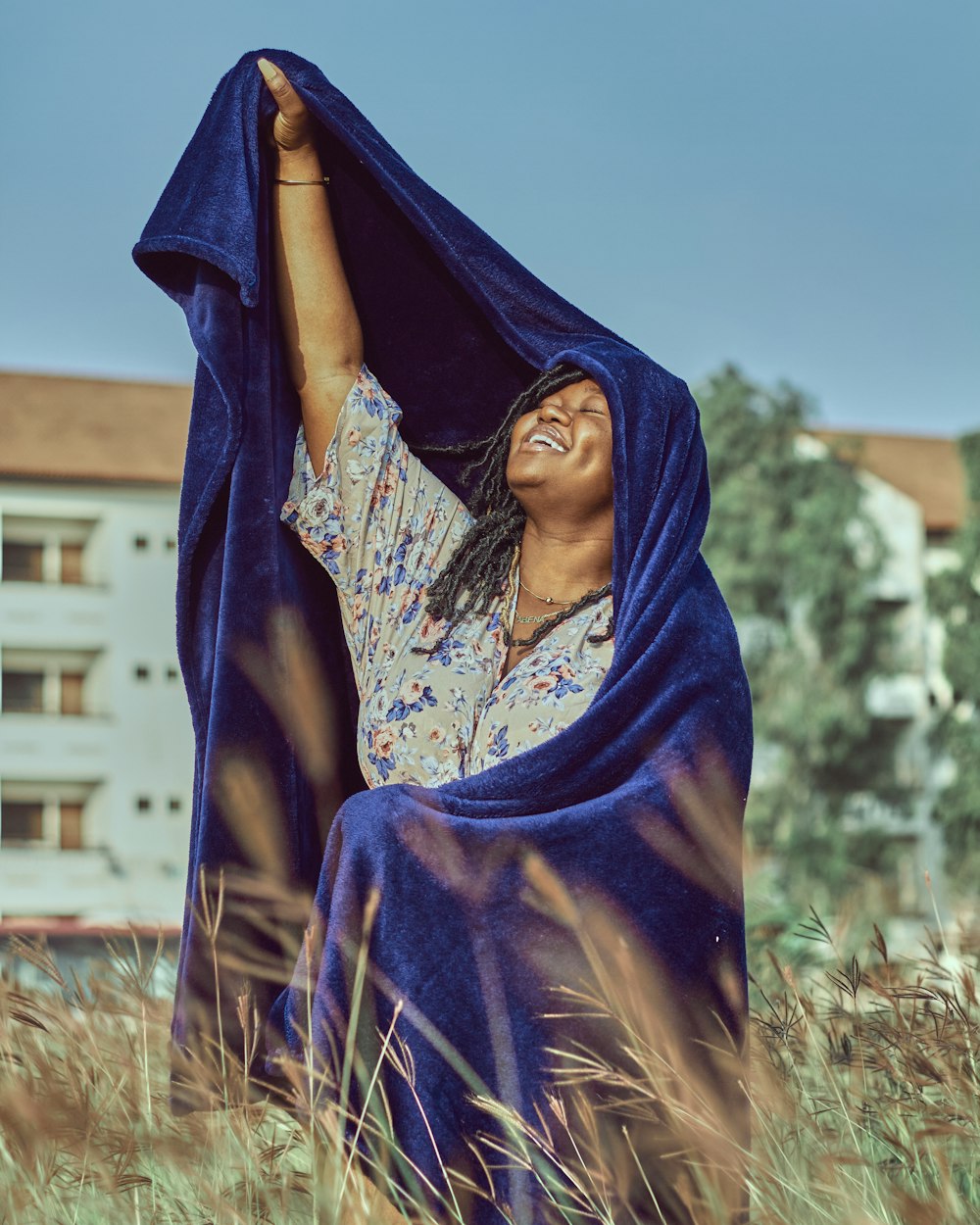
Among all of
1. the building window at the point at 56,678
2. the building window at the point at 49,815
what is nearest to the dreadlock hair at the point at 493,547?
the building window at the point at 49,815

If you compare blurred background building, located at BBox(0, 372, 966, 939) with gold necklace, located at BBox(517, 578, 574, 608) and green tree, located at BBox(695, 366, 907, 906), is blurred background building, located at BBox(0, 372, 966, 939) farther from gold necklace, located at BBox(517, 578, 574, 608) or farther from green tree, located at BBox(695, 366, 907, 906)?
gold necklace, located at BBox(517, 578, 574, 608)

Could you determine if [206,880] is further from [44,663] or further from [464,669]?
[44,663]

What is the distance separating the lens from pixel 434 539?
321 centimetres

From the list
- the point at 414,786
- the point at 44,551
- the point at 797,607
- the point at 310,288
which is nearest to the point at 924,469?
the point at 797,607

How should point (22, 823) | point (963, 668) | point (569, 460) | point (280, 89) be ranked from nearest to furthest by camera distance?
1. point (569, 460)
2. point (280, 89)
3. point (963, 668)
4. point (22, 823)

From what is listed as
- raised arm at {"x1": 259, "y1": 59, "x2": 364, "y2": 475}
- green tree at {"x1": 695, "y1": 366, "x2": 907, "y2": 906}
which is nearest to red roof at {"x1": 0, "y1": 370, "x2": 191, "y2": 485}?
green tree at {"x1": 695, "y1": 366, "x2": 907, "y2": 906}

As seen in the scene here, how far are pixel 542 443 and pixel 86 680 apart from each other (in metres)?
28.9

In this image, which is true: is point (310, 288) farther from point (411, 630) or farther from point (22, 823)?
point (22, 823)

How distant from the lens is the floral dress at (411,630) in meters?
2.89

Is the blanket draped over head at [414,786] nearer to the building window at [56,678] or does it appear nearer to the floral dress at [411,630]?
the floral dress at [411,630]

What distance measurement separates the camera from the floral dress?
289 centimetres

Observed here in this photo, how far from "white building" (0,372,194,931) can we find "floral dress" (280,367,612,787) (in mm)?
25540

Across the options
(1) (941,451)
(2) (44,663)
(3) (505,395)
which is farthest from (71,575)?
(3) (505,395)

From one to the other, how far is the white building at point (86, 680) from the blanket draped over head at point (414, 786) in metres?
25.5
